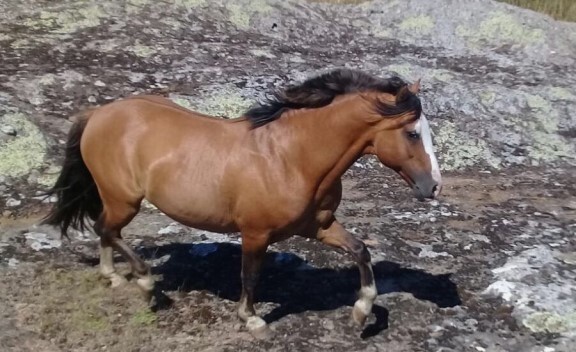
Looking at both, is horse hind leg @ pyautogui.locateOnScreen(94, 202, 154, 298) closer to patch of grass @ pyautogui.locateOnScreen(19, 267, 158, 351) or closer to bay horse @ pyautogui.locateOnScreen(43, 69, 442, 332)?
bay horse @ pyautogui.locateOnScreen(43, 69, 442, 332)

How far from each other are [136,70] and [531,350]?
539 cm

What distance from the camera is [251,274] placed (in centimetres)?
479

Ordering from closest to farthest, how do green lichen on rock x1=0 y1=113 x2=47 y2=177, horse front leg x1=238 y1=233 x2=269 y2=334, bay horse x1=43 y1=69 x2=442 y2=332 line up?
bay horse x1=43 y1=69 x2=442 y2=332
horse front leg x1=238 y1=233 x2=269 y2=334
green lichen on rock x1=0 y1=113 x2=47 y2=177

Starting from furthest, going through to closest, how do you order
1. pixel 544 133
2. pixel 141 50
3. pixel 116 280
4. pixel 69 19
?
pixel 69 19 < pixel 141 50 < pixel 544 133 < pixel 116 280

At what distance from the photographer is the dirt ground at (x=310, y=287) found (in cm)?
489

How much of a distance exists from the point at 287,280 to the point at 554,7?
357 inches

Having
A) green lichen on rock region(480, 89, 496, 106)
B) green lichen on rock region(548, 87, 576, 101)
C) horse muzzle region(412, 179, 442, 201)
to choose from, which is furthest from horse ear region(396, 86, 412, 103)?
green lichen on rock region(548, 87, 576, 101)

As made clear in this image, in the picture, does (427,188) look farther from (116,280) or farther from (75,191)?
(75,191)

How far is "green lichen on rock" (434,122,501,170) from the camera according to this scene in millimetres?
8250

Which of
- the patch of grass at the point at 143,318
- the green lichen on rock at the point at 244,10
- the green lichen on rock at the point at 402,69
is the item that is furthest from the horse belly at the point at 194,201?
the green lichen on rock at the point at 244,10

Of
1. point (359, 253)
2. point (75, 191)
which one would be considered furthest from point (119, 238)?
point (359, 253)

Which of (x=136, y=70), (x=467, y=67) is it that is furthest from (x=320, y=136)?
(x=467, y=67)

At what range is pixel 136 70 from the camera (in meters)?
8.88

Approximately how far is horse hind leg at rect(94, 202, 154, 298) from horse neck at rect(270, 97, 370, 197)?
3.71 feet
